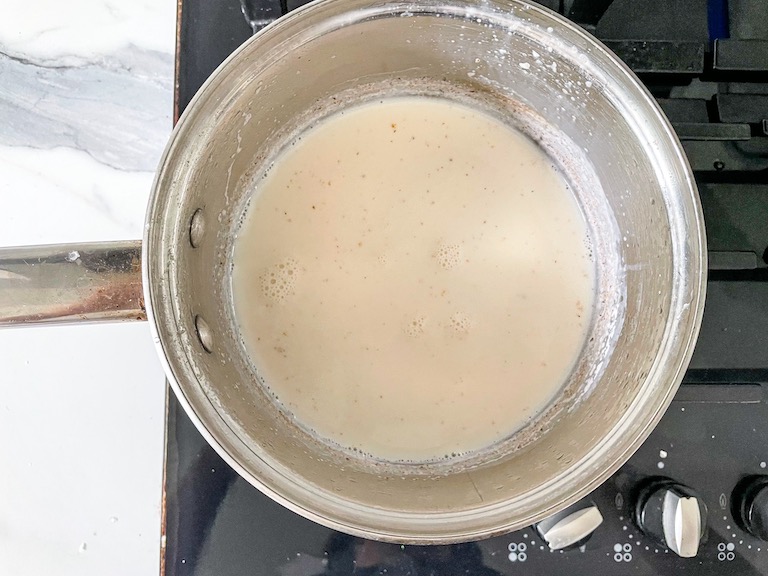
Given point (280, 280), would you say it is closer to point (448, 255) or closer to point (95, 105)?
point (448, 255)

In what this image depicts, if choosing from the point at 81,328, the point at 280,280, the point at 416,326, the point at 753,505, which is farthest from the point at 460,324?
the point at 81,328

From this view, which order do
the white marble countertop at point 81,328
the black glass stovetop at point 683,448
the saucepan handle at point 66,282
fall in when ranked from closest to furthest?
the saucepan handle at point 66,282 < the black glass stovetop at point 683,448 < the white marble countertop at point 81,328

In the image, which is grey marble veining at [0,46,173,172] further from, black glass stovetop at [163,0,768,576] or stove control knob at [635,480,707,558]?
stove control knob at [635,480,707,558]

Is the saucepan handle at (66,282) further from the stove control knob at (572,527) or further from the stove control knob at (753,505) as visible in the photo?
the stove control knob at (753,505)

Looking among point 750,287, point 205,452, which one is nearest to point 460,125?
point 750,287

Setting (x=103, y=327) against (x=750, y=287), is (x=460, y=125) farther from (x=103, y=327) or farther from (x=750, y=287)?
(x=103, y=327)

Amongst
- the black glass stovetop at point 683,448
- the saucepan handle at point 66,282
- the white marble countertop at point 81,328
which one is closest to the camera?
the saucepan handle at point 66,282

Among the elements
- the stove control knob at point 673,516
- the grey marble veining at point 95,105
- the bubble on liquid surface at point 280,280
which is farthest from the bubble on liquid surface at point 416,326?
Answer: the grey marble veining at point 95,105

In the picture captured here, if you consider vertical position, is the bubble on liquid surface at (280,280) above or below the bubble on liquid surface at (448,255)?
below
